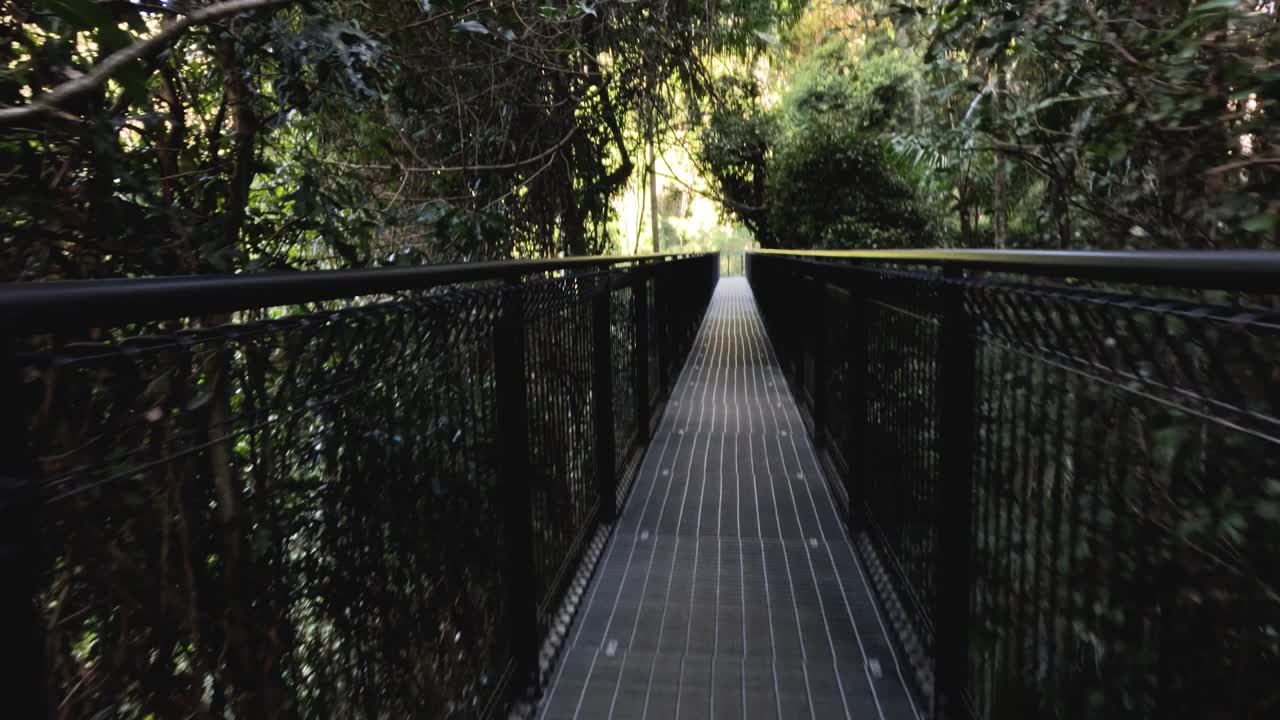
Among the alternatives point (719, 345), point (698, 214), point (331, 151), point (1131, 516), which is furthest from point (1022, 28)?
point (698, 214)

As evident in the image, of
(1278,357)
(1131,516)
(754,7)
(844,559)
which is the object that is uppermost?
(754,7)

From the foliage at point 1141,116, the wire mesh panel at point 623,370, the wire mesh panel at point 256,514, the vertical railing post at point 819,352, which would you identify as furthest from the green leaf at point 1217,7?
the wire mesh panel at point 623,370

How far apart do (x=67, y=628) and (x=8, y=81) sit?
1.78 m

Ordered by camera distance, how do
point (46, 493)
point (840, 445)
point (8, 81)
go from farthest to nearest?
point (840, 445)
point (8, 81)
point (46, 493)

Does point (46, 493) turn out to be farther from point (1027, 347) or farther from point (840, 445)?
point (840, 445)

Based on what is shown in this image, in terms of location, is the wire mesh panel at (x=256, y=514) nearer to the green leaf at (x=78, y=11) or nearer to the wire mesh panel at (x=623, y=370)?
the green leaf at (x=78, y=11)

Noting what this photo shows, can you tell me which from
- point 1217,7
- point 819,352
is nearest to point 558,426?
point 819,352

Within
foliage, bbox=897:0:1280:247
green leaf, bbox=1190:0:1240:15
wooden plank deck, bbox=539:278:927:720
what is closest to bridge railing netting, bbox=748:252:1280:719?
wooden plank deck, bbox=539:278:927:720

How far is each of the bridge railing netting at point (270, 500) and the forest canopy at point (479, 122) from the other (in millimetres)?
521

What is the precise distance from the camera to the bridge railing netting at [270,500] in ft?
2.43

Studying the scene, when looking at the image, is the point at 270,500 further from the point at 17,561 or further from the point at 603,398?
the point at 603,398

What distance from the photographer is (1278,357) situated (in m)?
0.82

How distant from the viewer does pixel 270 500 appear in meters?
1.05

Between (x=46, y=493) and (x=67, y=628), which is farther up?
(x=46, y=493)
